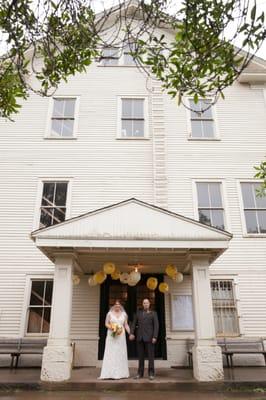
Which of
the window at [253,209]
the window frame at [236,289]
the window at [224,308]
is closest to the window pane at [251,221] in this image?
the window at [253,209]

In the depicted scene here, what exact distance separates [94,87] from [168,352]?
9240 millimetres

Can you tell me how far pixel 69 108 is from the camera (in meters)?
11.9

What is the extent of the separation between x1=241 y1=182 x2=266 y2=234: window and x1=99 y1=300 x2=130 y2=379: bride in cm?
502

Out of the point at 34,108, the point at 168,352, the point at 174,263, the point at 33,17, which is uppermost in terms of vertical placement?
the point at 34,108

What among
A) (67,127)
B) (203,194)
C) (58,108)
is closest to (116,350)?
(203,194)

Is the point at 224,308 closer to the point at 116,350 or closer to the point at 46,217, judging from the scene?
the point at 116,350

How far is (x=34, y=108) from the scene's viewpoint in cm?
1173

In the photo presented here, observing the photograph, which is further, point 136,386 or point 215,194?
point 215,194

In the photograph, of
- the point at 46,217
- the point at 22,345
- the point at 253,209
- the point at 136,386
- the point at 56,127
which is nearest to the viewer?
the point at 136,386

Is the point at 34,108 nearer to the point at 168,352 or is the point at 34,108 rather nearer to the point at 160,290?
the point at 160,290

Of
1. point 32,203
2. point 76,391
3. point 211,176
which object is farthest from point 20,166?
point 76,391

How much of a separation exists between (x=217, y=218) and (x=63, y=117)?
6.37m

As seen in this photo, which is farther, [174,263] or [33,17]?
[174,263]

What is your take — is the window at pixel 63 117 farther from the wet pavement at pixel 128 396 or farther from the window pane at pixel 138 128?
the wet pavement at pixel 128 396
